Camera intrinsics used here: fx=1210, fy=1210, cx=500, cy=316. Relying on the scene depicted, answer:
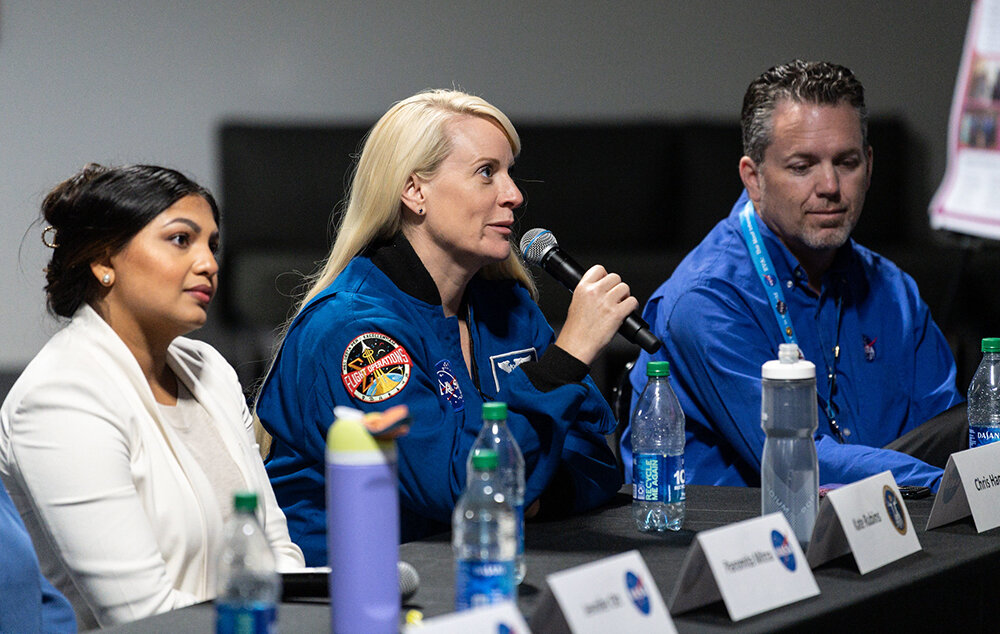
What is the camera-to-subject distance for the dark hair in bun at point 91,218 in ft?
5.69

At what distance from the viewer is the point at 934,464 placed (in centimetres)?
230

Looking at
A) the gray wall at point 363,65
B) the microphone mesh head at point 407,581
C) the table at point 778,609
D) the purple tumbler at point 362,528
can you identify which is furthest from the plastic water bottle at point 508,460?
the gray wall at point 363,65

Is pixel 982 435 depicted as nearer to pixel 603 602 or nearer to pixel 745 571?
pixel 745 571

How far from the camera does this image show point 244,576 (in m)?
1.08

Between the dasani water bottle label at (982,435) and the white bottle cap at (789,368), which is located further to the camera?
the dasani water bottle label at (982,435)

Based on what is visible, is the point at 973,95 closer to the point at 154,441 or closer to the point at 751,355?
the point at 751,355


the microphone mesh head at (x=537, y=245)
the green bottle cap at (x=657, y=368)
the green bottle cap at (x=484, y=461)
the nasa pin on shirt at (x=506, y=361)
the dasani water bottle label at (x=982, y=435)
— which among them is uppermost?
the microphone mesh head at (x=537, y=245)

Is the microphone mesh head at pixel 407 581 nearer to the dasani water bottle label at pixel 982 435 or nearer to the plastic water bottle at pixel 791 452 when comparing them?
the plastic water bottle at pixel 791 452

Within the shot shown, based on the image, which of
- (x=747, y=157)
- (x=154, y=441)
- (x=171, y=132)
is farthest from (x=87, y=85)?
(x=154, y=441)

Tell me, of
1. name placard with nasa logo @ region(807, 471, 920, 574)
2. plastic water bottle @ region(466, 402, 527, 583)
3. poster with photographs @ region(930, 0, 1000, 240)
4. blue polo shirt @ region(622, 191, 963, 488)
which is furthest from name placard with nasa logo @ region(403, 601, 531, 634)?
poster with photographs @ region(930, 0, 1000, 240)

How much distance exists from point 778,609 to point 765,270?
4.09 ft

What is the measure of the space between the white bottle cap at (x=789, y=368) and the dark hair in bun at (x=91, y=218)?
894mm

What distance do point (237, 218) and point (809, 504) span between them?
2763 millimetres

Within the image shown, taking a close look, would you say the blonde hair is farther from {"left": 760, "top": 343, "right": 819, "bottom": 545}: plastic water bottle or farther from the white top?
{"left": 760, "top": 343, "right": 819, "bottom": 545}: plastic water bottle
